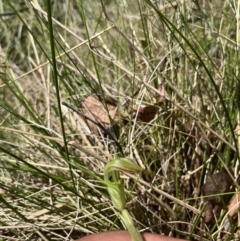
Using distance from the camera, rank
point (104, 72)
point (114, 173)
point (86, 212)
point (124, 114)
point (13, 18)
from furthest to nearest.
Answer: point (13, 18) < point (104, 72) < point (124, 114) < point (86, 212) < point (114, 173)

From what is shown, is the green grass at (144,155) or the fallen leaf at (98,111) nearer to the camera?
the green grass at (144,155)

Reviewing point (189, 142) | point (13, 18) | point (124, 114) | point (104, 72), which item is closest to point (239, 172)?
Result: point (189, 142)

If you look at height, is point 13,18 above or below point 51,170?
above

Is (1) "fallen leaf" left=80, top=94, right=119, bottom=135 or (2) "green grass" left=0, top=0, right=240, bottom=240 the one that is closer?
(2) "green grass" left=0, top=0, right=240, bottom=240

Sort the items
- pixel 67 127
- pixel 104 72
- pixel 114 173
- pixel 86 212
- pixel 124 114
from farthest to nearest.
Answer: pixel 104 72, pixel 67 127, pixel 124 114, pixel 86 212, pixel 114 173

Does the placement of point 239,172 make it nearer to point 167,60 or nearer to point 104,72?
point 167,60

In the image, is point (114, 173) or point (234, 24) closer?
point (114, 173)

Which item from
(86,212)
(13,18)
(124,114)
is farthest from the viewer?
(13,18)

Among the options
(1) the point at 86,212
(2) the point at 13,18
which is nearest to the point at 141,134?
(1) the point at 86,212

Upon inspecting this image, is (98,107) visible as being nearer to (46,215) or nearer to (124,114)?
(124,114)
